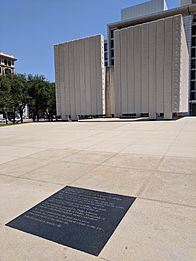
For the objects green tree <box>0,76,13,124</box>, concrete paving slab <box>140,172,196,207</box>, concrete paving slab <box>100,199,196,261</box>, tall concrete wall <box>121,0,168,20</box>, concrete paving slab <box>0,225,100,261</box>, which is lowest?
concrete paving slab <box>0,225,100,261</box>

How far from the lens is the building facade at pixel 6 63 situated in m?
76.0

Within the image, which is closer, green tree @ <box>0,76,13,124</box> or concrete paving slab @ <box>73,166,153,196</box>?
concrete paving slab @ <box>73,166,153,196</box>

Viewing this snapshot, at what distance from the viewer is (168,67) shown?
21.9 metres

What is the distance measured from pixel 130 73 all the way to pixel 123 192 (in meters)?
22.1

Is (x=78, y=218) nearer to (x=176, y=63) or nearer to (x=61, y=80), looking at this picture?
(x=176, y=63)

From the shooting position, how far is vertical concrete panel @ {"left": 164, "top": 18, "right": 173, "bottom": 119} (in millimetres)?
21438

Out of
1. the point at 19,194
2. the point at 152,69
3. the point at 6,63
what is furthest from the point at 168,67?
the point at 6,63

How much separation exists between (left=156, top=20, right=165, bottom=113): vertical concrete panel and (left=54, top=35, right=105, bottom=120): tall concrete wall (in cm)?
702

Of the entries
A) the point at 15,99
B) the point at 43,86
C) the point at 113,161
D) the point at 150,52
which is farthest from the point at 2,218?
the point at 43,86

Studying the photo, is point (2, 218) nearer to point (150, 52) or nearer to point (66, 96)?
point (150, 52)

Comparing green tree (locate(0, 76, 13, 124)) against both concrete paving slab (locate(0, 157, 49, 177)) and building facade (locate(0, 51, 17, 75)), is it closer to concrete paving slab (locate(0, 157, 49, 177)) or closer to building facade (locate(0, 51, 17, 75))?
concrete paving slab (locate(0, 157, 49, 177))

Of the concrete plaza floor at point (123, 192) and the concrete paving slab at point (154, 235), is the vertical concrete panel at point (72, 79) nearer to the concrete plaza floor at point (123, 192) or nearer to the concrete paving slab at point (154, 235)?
the concrete plaza floor at point (123, 192)

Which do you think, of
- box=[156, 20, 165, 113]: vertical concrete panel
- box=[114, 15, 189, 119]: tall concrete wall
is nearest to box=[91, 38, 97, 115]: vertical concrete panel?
box=[114, 15, 189, 119]: tall concrete wall

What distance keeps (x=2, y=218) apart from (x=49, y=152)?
4121 millimetres
